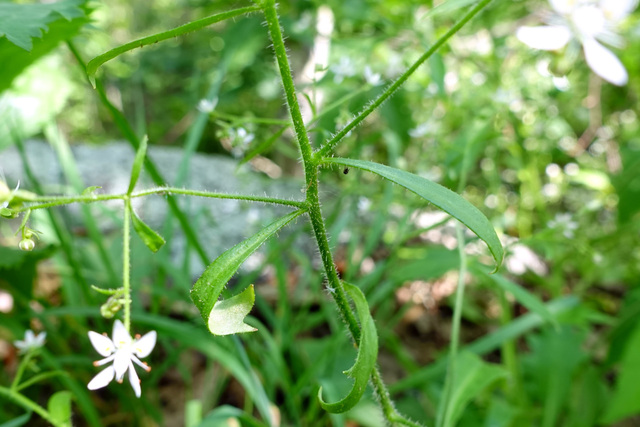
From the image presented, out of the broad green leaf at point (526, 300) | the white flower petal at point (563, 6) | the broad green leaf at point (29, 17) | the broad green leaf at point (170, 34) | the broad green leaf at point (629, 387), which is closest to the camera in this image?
the broad green leaf at point (170, 34)

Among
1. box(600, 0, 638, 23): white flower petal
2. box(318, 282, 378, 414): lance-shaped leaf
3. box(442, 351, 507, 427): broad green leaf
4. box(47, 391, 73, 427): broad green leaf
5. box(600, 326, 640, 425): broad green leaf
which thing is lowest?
box(600, 326, 640, 425): broad green leaf

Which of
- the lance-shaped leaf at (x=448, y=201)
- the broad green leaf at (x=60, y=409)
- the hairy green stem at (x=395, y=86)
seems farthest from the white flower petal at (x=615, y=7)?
the broad green leaf at (x=60, y=409)

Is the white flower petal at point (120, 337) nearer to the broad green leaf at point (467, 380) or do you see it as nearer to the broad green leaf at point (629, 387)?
the broad green leaf at point (467, 380)

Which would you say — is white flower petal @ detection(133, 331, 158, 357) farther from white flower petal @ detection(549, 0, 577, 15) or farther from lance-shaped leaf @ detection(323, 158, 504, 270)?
white flower petal @ detection(549, 0, 577, 15)

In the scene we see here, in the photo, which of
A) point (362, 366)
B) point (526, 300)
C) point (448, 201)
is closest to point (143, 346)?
point (362, 366)

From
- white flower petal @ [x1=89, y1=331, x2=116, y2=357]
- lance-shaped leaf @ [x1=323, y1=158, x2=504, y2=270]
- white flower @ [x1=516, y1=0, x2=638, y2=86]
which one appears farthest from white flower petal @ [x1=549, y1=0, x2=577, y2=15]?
white flower petal @ [x1=89, y1=331, x2=116, y2=357]

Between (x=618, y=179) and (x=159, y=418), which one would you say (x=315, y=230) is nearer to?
(x=159, y=418)
